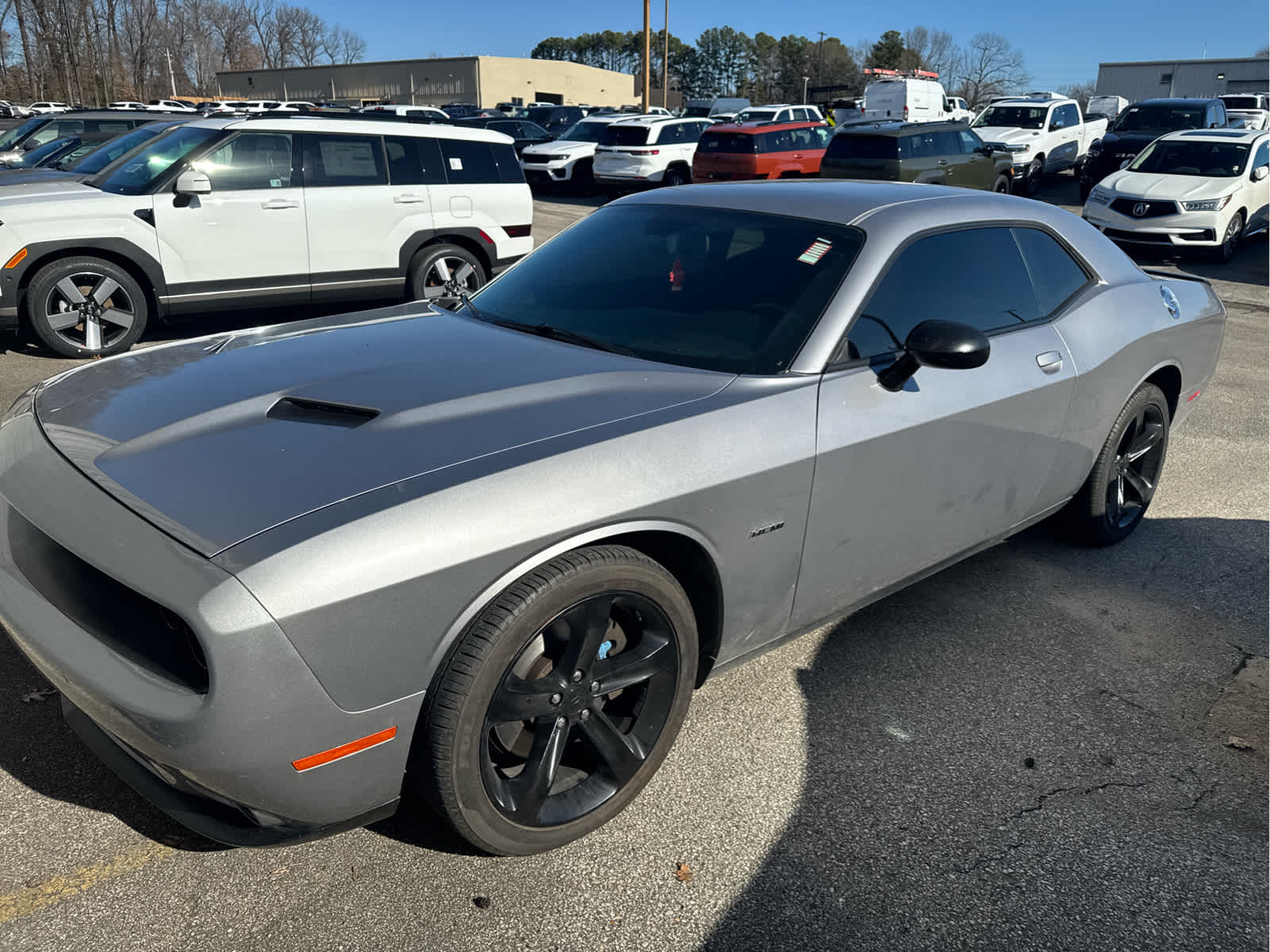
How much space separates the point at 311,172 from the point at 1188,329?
6355 millimetres

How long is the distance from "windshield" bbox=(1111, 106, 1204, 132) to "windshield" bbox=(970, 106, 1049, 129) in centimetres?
204

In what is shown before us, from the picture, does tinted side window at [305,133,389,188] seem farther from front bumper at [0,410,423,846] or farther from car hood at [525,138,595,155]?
car hood at [525,138,595,155]

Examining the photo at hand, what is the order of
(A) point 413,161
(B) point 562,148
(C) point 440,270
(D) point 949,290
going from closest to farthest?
1. (D) point 949,290
2. (A) point 413,161
3. (C) point 440,270
4. (B) point 562,148

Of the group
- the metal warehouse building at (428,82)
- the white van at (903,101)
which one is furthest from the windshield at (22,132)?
the metal warehouse building at (428,82)

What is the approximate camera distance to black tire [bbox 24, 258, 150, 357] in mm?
6766

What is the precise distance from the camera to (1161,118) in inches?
757

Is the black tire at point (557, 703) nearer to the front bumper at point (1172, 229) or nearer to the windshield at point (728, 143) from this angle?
the front bumper at point (1172, 229)

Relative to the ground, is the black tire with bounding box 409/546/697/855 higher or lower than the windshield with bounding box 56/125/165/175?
lower

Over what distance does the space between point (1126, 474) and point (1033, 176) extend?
724 inches

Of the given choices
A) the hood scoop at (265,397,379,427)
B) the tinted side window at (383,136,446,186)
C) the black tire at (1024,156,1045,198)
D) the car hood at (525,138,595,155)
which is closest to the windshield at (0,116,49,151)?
the car hood at (525,138,595,155)

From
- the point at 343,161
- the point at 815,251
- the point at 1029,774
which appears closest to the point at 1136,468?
the point at 1029,774

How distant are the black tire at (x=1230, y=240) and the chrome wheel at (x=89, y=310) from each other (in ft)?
43.0

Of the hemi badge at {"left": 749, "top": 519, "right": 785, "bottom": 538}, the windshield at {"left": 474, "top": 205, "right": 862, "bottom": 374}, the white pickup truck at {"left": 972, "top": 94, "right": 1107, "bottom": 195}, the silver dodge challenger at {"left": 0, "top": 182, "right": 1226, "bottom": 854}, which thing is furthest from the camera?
the white pickup truck at {"left": 972, "top": 94, "right": 1107, "bottom": 195}

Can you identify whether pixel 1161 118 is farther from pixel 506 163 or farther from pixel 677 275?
pixel 677 275
